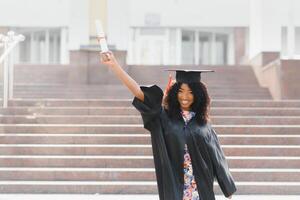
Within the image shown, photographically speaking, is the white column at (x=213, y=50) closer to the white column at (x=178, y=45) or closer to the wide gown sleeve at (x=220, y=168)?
the white column at (x=178, y=45)

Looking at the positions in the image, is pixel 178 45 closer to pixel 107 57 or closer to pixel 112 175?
pixel 112 175

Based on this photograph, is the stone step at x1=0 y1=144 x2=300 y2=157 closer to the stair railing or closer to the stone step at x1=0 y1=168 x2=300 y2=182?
the stone step at x1=0 y1=168 x2=300 y2=182

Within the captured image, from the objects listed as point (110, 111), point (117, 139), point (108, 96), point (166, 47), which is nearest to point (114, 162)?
point (117, 139)

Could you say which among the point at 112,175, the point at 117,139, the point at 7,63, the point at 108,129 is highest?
the point at 7,63

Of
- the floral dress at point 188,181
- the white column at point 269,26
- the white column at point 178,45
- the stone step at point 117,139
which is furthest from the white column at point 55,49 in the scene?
the floral dress at point 188,181

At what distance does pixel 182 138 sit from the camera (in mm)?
3592

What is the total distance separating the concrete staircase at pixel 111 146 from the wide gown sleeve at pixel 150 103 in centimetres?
406

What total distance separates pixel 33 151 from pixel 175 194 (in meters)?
5.51

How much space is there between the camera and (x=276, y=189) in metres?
7.56

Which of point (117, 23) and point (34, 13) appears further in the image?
point (34, 13)

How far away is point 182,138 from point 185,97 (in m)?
0.27

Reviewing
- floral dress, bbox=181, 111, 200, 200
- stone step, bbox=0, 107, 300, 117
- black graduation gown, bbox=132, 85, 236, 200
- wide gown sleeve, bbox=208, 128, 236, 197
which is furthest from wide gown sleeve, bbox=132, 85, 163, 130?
stone step, bbox=0, 107, 300, 117

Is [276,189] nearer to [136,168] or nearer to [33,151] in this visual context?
[136,168]

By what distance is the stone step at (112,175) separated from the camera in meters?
7.88
